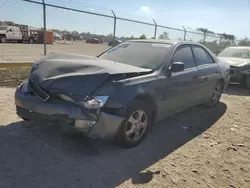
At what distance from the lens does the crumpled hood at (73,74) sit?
3.08 meters

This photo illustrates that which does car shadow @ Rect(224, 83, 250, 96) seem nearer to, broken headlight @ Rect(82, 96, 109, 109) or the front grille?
broken headlight @ Rect(82, 96, 109, 109)

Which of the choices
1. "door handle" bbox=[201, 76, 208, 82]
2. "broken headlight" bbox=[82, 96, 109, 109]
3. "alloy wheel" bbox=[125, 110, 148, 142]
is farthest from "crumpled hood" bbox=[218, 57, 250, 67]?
"broken headlight" bbox=[82, 96, 109, 109]

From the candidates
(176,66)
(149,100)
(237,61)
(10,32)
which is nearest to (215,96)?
(176,66)

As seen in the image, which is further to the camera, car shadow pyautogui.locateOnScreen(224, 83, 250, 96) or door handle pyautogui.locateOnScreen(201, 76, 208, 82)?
car shadow pyautogui.locateOnScreen(224, 83, 250, 96)

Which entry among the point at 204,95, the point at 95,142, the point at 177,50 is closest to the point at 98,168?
the point at 95,142

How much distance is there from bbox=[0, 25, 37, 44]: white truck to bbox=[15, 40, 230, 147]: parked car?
639 cm

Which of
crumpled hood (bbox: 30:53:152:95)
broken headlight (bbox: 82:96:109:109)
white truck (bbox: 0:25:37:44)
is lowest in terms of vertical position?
broken headlight (bbox: 82:96:109:109)

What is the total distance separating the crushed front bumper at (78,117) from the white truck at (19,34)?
270 inches

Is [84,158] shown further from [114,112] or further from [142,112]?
[142,112]

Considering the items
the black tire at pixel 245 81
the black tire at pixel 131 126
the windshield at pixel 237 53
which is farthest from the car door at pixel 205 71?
the windshield at pixel 237 53

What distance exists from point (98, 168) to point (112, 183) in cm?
32

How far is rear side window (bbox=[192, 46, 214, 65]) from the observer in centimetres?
508

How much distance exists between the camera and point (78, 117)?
2.95 metres

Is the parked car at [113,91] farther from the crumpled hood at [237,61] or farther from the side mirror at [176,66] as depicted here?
the crumpled hood at [237,61]
